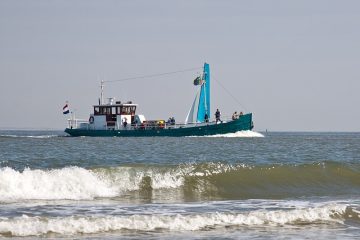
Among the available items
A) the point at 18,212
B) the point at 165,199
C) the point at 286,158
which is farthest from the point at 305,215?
the point at 286,158

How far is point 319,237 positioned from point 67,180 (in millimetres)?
11292

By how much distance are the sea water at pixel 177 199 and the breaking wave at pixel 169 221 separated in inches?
0.9

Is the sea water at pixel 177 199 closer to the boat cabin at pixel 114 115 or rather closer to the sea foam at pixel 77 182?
the sea foam at pixel 77 182

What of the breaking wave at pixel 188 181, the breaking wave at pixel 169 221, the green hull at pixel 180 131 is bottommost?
the breaking wave at pixel 169 221

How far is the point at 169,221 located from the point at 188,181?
445 inches

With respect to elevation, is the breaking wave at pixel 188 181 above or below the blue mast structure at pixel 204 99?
below

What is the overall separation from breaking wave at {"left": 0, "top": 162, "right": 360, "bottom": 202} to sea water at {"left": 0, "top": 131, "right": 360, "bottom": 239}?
4cm

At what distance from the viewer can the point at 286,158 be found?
137 ft

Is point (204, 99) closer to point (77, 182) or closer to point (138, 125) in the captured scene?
point (138, 125)

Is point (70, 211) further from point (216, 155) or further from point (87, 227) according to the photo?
point (216, 155)

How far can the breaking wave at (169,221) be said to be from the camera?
16828mm

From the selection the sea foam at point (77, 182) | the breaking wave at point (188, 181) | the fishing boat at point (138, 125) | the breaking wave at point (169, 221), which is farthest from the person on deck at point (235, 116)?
the breaking wave at point (169, 221)

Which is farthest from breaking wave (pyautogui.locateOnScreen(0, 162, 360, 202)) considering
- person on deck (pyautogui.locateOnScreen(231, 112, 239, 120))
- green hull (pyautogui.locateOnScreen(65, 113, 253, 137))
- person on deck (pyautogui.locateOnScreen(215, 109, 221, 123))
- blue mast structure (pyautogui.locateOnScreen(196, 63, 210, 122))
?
blue mast structure (pyautogui.locateOnScreen(196, 63, 210, 122))

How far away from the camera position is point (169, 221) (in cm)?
1797
